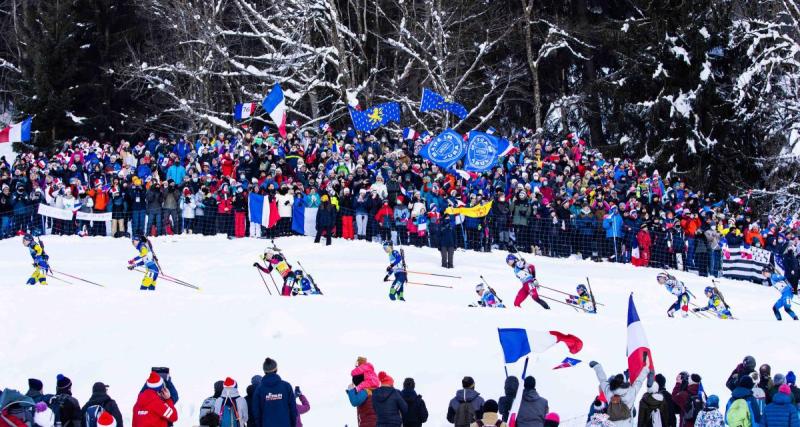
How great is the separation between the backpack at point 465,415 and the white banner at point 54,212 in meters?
17.7

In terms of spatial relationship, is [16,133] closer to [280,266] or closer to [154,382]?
[280,266]

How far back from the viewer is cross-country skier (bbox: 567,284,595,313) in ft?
73.1

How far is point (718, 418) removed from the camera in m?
12.6

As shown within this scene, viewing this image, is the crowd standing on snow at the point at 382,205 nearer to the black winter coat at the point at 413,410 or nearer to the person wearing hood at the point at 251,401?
the black winter coat at the point at 413,410

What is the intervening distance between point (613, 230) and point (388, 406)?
16.7 m

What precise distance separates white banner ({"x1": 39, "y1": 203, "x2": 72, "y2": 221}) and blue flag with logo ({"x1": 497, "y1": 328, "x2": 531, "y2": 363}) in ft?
53.3

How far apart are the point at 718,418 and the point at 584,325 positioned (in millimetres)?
6955

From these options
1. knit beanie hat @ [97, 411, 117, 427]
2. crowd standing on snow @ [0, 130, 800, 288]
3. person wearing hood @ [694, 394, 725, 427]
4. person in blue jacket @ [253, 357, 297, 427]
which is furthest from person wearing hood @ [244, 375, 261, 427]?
crowd standing on snow @ [0, 130, 800, 288]

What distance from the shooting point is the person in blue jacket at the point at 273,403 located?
1193 centimetres

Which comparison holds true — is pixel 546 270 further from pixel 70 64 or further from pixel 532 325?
pixel 70 64

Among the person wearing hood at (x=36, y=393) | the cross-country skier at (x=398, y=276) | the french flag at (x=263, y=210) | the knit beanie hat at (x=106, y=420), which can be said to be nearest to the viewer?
the knit beanie hat at (x=106, y=420)

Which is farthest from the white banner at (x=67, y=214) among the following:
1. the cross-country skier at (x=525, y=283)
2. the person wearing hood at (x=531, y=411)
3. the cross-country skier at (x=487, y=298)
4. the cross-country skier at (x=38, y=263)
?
the person wearing hood at (x=531, y=411)

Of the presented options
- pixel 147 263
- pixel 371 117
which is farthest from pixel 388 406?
pixel 371 117

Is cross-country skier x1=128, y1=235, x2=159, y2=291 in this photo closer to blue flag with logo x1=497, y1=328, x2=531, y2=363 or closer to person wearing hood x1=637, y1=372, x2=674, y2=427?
blue flag with logo x1=497, y1=328, x2=531, y2=363
